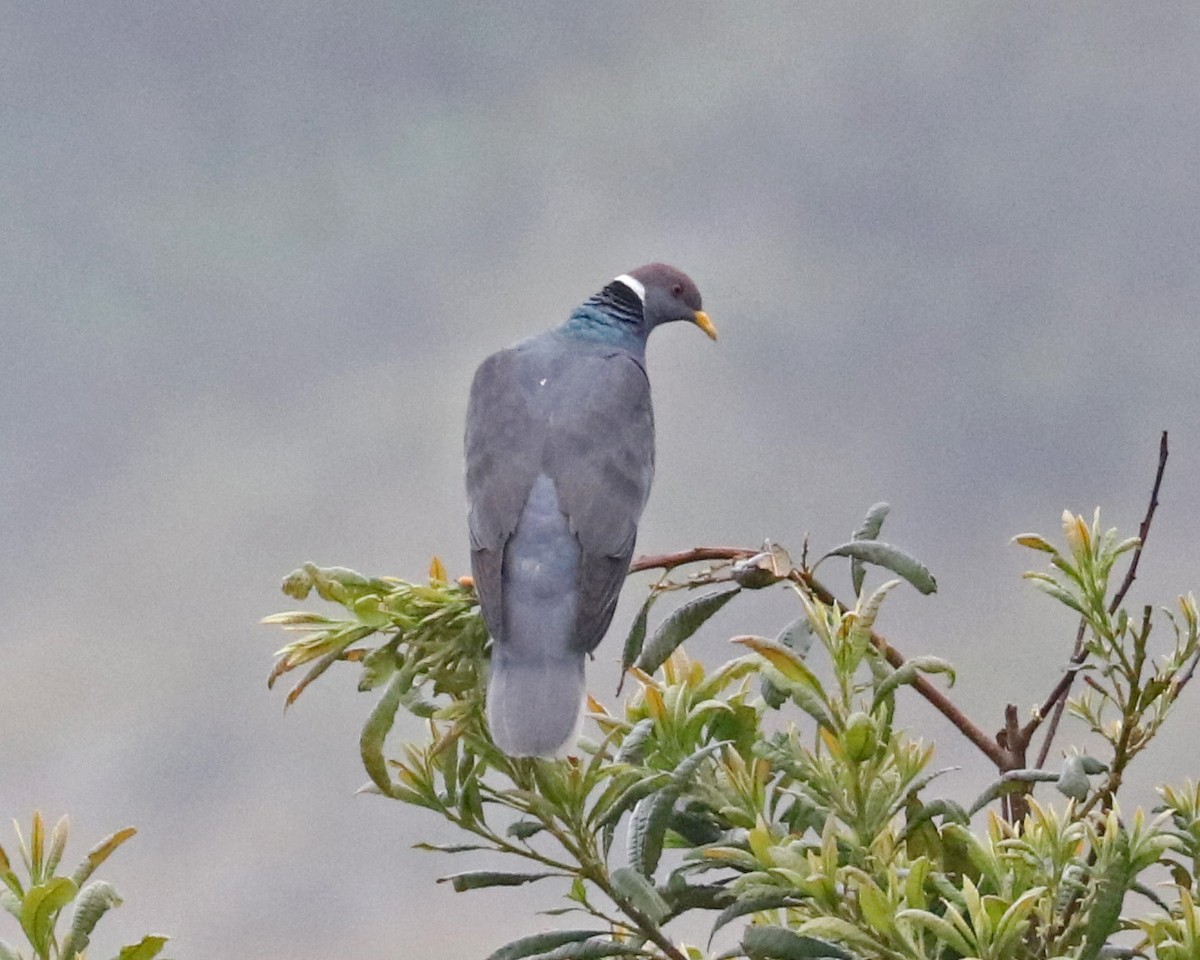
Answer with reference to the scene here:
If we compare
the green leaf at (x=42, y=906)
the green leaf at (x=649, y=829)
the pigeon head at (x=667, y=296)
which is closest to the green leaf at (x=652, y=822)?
the green leaf at (x=649, y=829)

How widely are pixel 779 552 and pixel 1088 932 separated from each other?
0.88 m

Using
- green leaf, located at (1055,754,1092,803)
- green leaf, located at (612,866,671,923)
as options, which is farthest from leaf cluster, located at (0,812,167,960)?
green leaf, located at (1055,754,1092,803)

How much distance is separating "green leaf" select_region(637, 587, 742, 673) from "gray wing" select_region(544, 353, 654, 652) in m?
0.53

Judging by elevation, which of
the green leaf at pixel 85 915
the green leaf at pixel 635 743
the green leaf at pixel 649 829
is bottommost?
the green leaf at pixel 85 915

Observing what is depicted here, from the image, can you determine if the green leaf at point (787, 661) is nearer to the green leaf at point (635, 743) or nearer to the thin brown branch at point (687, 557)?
the green leaf at point (635, 743)

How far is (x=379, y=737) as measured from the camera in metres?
2.78

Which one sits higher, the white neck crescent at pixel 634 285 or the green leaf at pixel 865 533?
the white neck crescent at pixel 634 285

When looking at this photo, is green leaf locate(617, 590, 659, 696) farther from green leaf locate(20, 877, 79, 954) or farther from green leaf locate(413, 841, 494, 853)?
green leaf locate(20, 877, 79, 954)

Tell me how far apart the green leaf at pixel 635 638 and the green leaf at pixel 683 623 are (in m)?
0.12

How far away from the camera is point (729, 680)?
2.81 m

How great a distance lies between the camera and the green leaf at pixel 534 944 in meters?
2.72

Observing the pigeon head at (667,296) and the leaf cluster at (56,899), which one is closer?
the leaf cluster at (56,899)

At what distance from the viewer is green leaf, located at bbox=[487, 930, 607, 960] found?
2.72 metres

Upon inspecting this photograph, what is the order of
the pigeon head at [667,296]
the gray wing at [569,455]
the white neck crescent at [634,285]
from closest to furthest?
the gray wing at [569,455]
the white neck crescent at [634,285]
the pigeon head at [667,296]
